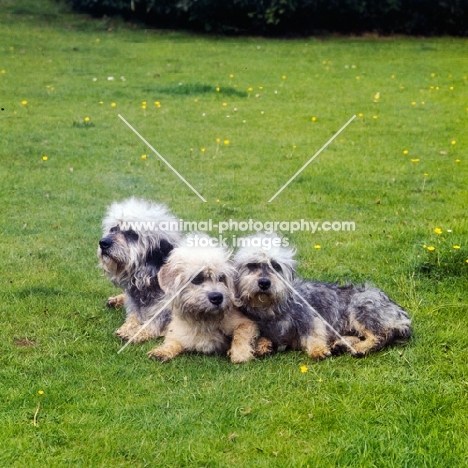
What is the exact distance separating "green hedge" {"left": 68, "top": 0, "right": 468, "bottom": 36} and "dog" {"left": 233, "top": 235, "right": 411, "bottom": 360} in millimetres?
17777

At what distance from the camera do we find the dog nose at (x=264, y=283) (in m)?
5.26

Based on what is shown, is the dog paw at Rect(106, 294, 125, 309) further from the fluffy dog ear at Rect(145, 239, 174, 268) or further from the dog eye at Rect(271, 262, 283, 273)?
the dog eye at Rect(271, 262, 283, 273)

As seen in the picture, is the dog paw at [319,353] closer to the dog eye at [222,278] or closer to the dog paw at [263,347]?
the dog paw at [263,347]

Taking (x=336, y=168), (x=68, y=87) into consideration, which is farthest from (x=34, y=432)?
(x=68, y=87)

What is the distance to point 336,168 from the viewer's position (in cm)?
1043

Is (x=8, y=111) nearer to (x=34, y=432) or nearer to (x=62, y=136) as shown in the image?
(x=62, y=136)

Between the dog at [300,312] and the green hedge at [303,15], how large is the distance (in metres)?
17.8

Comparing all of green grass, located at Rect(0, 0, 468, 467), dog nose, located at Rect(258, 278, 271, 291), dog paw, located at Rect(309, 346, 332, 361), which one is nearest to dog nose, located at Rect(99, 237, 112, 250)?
green grass, located at Rect(0, 0, 468, 467)

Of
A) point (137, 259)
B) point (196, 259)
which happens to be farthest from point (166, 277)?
point (137, 259)

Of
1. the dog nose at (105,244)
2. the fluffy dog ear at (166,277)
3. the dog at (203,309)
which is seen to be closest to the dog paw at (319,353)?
the dog at (203,309)

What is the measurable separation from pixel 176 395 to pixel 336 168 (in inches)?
248

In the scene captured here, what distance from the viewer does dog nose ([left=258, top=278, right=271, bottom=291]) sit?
5.26m

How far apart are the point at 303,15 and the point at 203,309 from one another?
783 inches

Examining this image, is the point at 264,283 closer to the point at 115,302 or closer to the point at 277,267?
the point at 277,267
